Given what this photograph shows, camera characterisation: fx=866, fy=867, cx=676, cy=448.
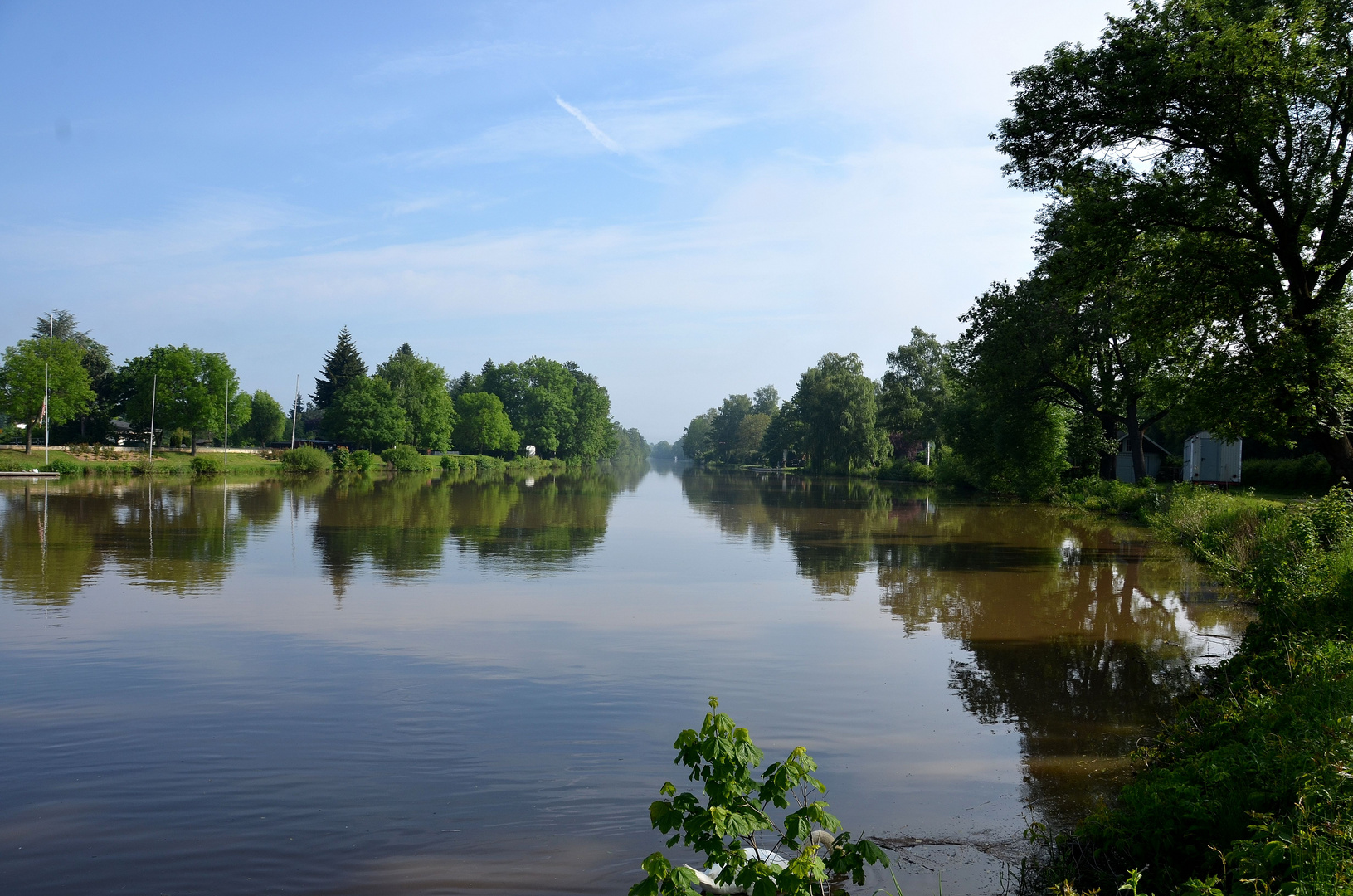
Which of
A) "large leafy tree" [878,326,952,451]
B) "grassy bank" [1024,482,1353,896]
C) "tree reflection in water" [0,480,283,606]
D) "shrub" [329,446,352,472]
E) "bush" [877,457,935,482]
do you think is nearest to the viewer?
"grassy bank" [1024,482,1353,896]

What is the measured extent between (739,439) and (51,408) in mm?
104099

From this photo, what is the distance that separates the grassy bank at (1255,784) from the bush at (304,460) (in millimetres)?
62518

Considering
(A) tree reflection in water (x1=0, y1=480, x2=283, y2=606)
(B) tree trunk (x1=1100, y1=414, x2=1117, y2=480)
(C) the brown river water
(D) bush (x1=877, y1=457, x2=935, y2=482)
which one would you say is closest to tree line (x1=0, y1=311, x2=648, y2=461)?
Answer: (A) tree reflection in water (x1=0, y1=480, x2=283, y2=606)

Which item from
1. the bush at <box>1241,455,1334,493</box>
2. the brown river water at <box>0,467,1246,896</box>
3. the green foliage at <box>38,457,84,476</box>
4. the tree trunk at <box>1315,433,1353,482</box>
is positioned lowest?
the brown river water at <box>0,467,1246,896</box>

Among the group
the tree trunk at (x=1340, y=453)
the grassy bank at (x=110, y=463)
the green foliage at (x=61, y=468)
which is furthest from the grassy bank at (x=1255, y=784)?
the grassy bank at (x=110, y=463)

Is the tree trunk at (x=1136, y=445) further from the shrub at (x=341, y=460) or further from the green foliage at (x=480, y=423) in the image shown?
the green foliage at (x=480, y=423)

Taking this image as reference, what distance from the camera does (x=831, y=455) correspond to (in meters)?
85.3

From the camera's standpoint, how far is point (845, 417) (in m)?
80.9

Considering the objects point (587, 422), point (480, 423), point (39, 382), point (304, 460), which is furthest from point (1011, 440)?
point (587, 422)

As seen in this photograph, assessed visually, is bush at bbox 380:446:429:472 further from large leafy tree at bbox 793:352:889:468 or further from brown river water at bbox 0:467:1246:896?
brown river water at bbox 0:467:1246:896

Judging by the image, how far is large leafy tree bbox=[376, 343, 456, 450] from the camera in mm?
86875

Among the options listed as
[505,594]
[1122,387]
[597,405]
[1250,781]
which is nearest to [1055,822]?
[1250,781]

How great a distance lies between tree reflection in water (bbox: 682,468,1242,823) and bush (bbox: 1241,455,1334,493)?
1138 cm

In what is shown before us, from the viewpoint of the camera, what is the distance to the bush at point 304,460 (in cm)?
6275
